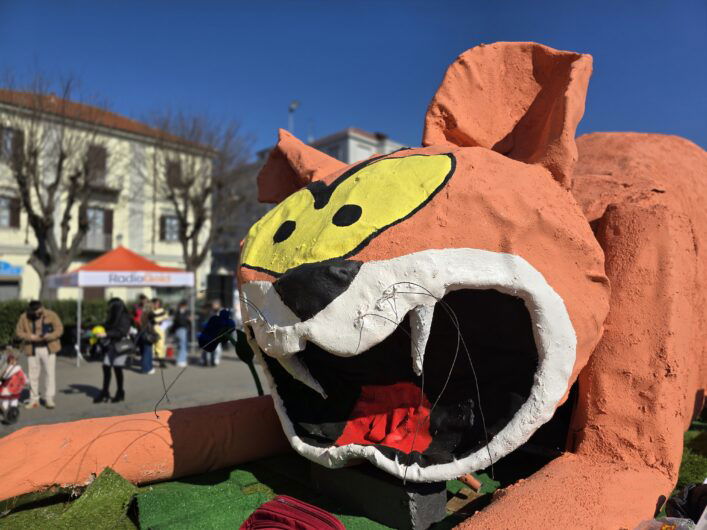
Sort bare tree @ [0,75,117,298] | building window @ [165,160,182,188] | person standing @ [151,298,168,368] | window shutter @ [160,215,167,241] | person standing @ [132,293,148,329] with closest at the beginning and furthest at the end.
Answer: person standing @ [151,298,168,368] < person standing @ [132,293,148,329] < bare tree @ [0,75,117,298] < building window @ [165,160,182,188] < window shutter @ [160,215,167,241]

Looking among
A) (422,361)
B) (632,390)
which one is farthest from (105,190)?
(632,390)

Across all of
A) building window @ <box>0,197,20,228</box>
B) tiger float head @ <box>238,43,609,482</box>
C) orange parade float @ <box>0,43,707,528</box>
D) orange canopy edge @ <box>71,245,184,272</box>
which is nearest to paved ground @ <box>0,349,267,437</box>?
orange canopy edge @ <box>71,245,184,272</box>

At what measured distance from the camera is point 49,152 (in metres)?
14.5

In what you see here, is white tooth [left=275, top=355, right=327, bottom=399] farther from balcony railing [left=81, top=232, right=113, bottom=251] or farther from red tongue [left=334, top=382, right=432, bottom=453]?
balcony railing [left=81, top=232, right=113, bottom=251]

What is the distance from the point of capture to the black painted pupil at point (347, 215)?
2014mm

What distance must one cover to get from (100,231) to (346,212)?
75.9 ft

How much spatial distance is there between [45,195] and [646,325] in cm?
1995

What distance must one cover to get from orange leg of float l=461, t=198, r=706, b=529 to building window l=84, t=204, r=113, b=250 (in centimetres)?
2292

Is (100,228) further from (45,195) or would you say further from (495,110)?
(495,110)

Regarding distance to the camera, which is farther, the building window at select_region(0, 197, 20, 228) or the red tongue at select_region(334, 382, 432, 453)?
the building window at select_region(0, 197, 20, 228)

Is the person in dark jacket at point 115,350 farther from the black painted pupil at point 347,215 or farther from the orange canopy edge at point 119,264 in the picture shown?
the black painted pupil at point 347,215

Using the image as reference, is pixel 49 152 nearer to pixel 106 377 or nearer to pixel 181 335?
pixel 181 335

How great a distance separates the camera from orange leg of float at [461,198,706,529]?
1997 millimetres

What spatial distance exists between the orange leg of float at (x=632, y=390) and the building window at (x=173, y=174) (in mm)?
16896
